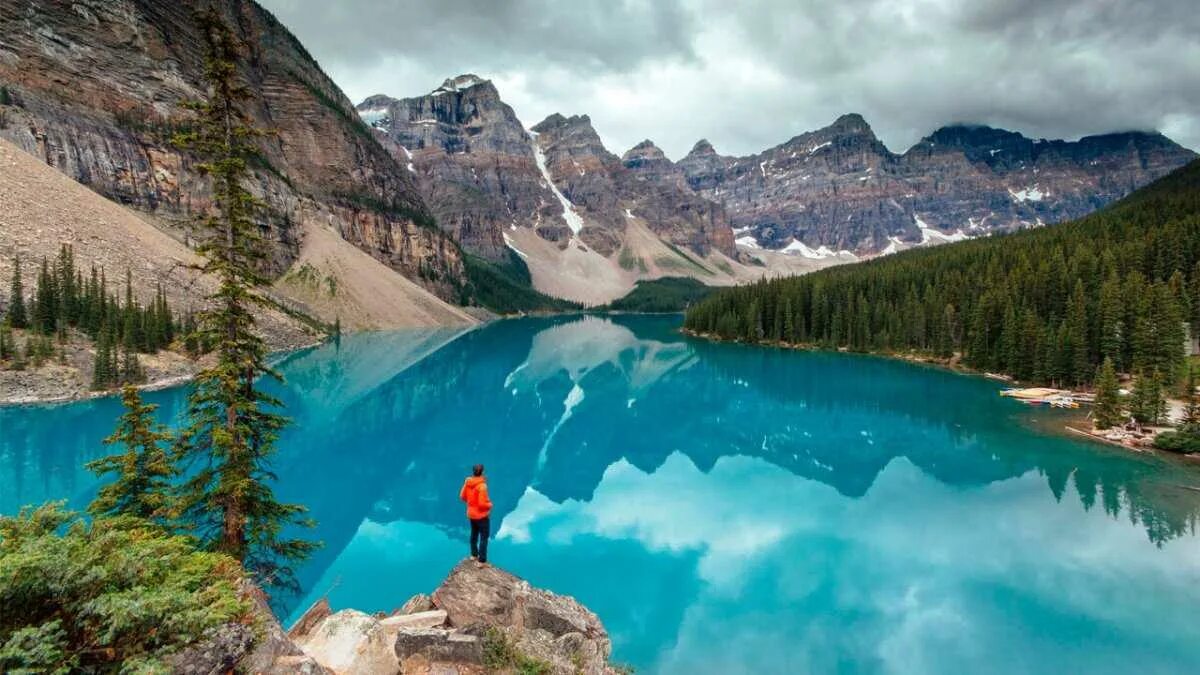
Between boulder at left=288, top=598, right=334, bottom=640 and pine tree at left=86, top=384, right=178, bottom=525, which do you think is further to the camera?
pine tree at left=86, top=384, right=178, bottom=525

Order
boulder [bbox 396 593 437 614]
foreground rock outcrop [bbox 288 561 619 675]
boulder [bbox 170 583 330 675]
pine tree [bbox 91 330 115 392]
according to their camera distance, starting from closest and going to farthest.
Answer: boulder [bbox 170 583 330 675] → foreground rock outcrop [bbox 288 561 619 675] → boulder [bbox 396 593 437 614] → pine tree [bbox 91 330 115 392]

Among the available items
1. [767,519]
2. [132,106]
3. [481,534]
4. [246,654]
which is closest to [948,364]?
[767,519]

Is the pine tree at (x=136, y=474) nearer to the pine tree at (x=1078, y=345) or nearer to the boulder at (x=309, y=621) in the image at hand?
the boulder at (x=309, y=621)

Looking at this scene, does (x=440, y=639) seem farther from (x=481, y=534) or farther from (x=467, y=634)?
(x=481, y=534)

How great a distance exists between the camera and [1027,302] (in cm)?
8231

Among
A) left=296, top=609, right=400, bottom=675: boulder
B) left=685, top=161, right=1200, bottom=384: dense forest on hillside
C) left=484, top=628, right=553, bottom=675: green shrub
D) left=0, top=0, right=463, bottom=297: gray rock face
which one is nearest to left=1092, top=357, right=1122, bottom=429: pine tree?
left=685, top=161, right=1200, bottom=384: dense forest on hillside

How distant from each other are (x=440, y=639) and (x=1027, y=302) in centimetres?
9546

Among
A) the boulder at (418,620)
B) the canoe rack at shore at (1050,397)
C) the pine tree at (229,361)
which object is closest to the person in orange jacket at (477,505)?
the boulder at (418,620)

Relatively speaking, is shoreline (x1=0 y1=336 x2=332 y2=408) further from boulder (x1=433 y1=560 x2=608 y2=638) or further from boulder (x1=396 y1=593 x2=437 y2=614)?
boulder (x1=433 y1=560 x2=608 y2=638)

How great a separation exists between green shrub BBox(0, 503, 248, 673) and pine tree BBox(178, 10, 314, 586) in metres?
7.51

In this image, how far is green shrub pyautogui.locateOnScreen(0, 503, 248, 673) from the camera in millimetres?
5883

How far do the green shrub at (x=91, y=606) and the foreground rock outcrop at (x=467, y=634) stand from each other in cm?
273

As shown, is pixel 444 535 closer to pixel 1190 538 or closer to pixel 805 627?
pixel 805 627

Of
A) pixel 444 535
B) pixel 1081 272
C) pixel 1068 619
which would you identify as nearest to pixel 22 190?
pixel 444 535
